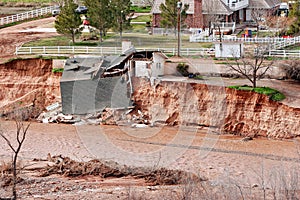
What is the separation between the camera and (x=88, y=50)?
4666cm

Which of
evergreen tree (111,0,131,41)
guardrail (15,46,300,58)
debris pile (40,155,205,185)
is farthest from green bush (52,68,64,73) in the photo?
debris pile (40,155,205,185)

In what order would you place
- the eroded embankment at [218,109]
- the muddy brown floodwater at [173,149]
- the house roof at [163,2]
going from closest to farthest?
the muddy brown floodwater at [173,149]
the eroded embankment at [218,109]
the house roof at [163,2]

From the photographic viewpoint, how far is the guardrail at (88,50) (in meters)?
45.3

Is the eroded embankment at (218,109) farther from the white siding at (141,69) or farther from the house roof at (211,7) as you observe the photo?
the house roof at (211,7)

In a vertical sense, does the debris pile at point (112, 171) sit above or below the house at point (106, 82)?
below

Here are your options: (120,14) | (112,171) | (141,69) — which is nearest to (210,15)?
(120,14)

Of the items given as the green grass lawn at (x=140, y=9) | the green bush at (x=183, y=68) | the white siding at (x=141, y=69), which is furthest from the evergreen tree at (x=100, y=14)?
the green grass lawn at (x=140, y=9)

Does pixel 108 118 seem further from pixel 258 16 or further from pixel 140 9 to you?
pixel 140 9

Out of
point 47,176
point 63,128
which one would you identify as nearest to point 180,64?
point 63,128

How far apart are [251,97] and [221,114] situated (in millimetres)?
1942

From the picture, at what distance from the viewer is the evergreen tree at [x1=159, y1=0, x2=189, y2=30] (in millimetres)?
50281

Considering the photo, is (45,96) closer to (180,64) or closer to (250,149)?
(180,64)

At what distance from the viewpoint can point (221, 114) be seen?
126 feet

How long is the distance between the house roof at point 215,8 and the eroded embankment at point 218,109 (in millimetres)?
14164
